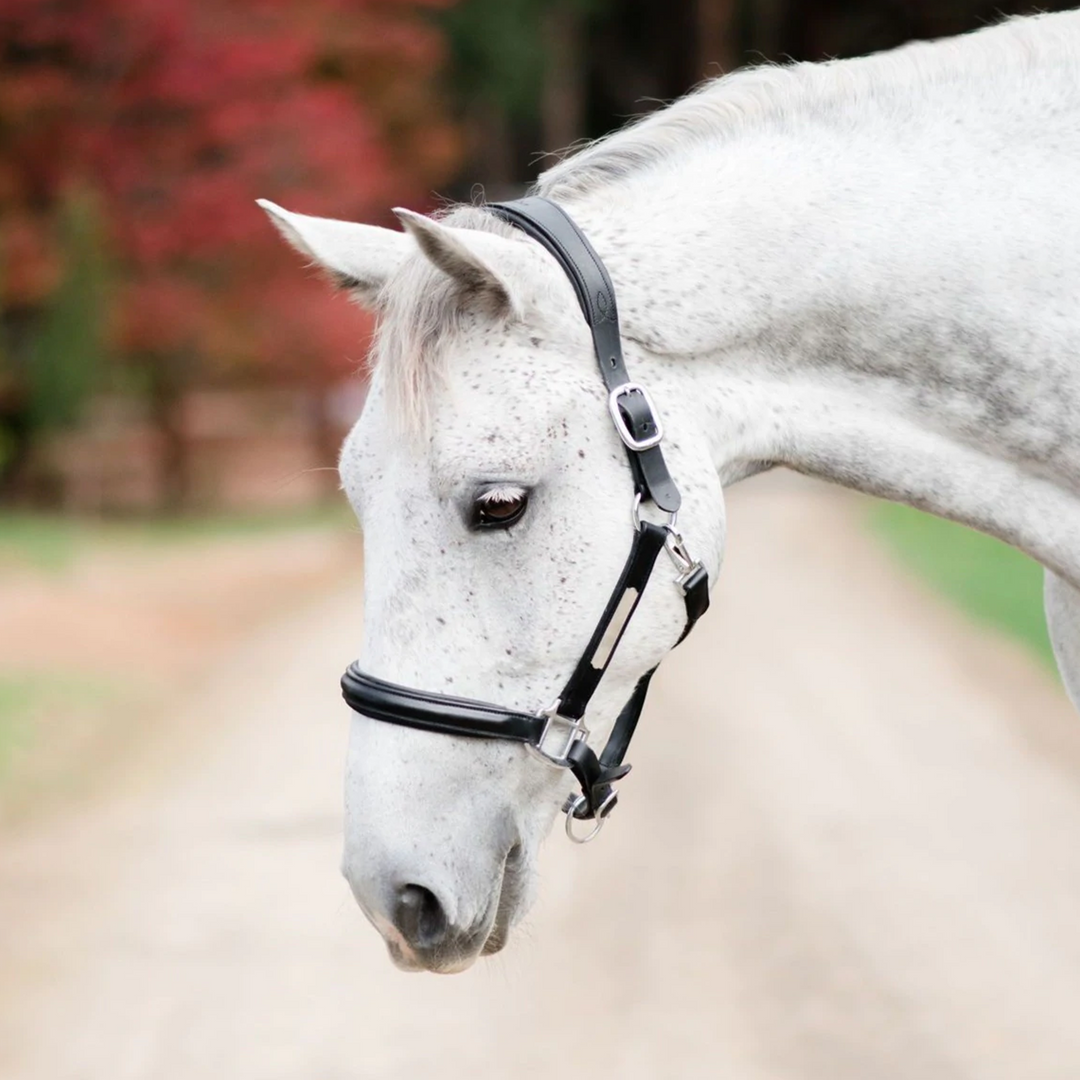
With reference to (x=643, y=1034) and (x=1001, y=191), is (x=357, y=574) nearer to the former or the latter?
(x=643, y=1034)

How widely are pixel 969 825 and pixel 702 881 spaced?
4.63ft

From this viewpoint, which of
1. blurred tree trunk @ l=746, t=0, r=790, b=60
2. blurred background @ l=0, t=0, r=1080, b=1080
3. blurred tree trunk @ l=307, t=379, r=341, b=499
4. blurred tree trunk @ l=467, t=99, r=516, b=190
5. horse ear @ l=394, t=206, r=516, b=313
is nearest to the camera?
horse ear @ l=394, t=206, r=516, b=313

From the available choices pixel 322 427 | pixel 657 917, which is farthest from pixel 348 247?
pixel 322 427

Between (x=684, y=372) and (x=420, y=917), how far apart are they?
3.46ft

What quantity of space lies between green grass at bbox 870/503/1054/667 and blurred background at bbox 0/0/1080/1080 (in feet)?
0.21

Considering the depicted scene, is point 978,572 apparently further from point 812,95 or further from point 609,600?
point 609,600

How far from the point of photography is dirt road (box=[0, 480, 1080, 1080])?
430cm

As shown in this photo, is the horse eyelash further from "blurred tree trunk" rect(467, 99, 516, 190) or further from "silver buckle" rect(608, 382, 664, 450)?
"blurred tree trunk" rect(467, 99, 516, 190)

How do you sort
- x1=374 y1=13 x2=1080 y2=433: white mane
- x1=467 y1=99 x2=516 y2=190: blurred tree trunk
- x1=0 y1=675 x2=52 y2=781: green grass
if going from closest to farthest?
x1=374 y1=13 x2=1080 y2=433: white mane, x1=0 y1=675 x2=52 y2=781: green grass, x1=467 y1=99 x2=516 y2=190: blurred tree trunk

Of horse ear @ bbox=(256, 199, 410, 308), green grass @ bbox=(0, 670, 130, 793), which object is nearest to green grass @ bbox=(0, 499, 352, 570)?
green grass @ bbox=(0, 670, 130, 793)

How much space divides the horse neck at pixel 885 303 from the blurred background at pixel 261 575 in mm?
571

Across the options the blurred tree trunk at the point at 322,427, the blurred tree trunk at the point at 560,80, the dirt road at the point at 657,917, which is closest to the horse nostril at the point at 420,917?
the dirt road at the point at 657,917

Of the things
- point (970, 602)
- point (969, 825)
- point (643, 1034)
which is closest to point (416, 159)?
point (970, 602)

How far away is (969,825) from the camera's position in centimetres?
620
